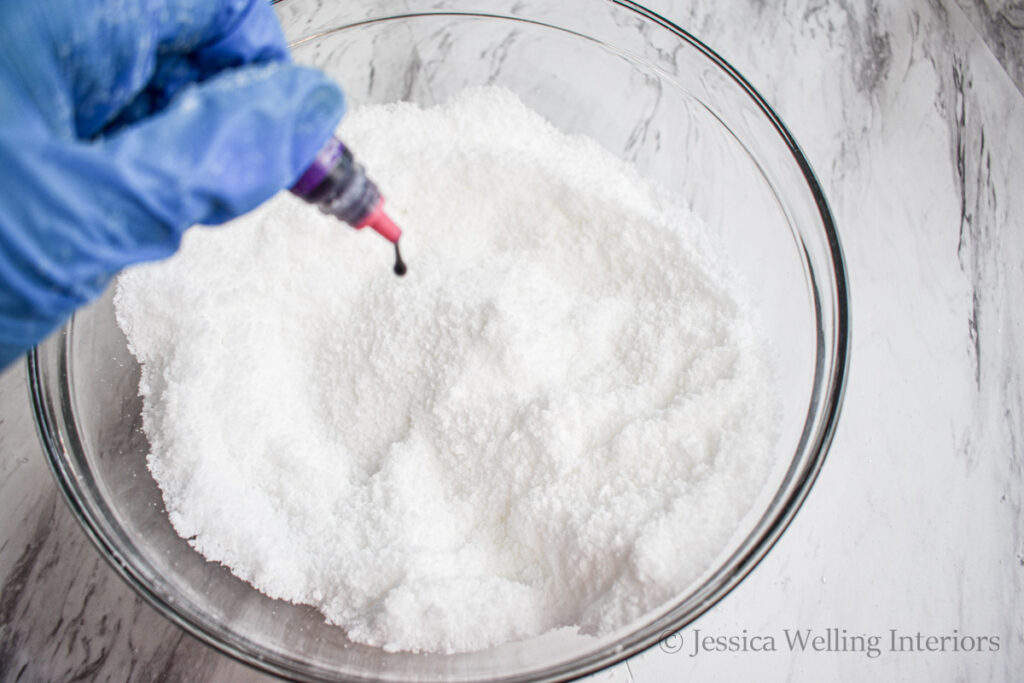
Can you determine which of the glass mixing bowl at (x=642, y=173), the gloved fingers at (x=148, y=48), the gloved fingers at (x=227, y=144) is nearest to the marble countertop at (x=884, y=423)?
the glass mixing bowl at (x=642, y=173)

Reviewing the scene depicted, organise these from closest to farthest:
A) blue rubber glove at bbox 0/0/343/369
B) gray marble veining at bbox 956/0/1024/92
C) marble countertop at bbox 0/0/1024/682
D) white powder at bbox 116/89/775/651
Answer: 1. blue rubber glove at bbox 0/0/343/369
2. white powder at bbox 116/89/775/651
3. marble countertop at bbox 0/0/1024/682
4. gray marble veining at bbox 956/0/1024/92

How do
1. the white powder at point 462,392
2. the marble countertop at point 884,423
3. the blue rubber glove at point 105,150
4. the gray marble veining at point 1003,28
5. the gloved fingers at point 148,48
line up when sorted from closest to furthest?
the blue rubber glove at point 105,150
the gloved fingers at point 148,48
the white powder at point 462,392
the marble countertop at point 884,423
the gray marble veining at point 1003,28

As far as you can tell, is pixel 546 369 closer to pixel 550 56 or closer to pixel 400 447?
pixel 400 447

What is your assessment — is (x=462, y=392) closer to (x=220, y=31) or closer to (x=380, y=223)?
(x=380, y=223)

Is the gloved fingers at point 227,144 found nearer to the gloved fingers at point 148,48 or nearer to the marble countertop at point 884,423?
the gloved fingers at point 148,48

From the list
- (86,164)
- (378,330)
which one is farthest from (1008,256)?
(86,164)

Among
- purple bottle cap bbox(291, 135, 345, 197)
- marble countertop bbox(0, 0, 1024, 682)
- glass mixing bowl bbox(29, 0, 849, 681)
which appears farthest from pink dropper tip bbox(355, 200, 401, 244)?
marble countertop bbox(0, 0, 1024, 682)

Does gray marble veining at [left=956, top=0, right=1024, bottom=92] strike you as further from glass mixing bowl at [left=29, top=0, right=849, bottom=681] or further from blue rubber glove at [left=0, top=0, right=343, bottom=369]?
blue rubber glove at [left=0, top=0, right=343, bottom=369]
